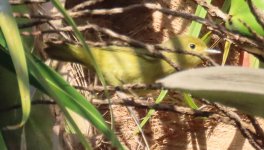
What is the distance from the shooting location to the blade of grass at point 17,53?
48 centimetres

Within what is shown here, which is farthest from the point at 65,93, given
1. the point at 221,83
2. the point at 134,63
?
the point at 134,63

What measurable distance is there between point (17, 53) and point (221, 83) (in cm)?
30

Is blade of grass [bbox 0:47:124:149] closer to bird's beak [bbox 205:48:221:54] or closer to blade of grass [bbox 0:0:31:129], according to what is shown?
blade of grass [bbox 0:0:31:129]

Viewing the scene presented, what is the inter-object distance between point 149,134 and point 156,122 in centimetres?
5

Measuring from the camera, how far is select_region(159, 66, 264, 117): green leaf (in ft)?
0.86

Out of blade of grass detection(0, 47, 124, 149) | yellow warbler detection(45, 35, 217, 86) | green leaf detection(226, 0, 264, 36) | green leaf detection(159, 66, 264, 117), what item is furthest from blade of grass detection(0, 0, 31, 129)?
yellow warbler detection(45, 35, 217, 86)

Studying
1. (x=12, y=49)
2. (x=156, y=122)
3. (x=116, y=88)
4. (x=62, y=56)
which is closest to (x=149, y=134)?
(x=156, y=122)

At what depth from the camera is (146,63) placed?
1.72 meters

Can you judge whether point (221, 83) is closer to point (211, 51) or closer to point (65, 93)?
point (65, 93)

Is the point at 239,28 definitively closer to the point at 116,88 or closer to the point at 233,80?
the point at 116,88

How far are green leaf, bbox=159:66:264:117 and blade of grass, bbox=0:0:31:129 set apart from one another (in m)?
0.23

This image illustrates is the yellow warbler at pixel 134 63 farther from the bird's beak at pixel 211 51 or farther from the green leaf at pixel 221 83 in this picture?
the green leaf at pixel 221 83

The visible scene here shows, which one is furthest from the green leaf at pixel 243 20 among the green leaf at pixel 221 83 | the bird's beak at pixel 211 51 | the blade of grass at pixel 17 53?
the bird's beak at pixel 211 51

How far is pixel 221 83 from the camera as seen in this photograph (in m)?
0.26
